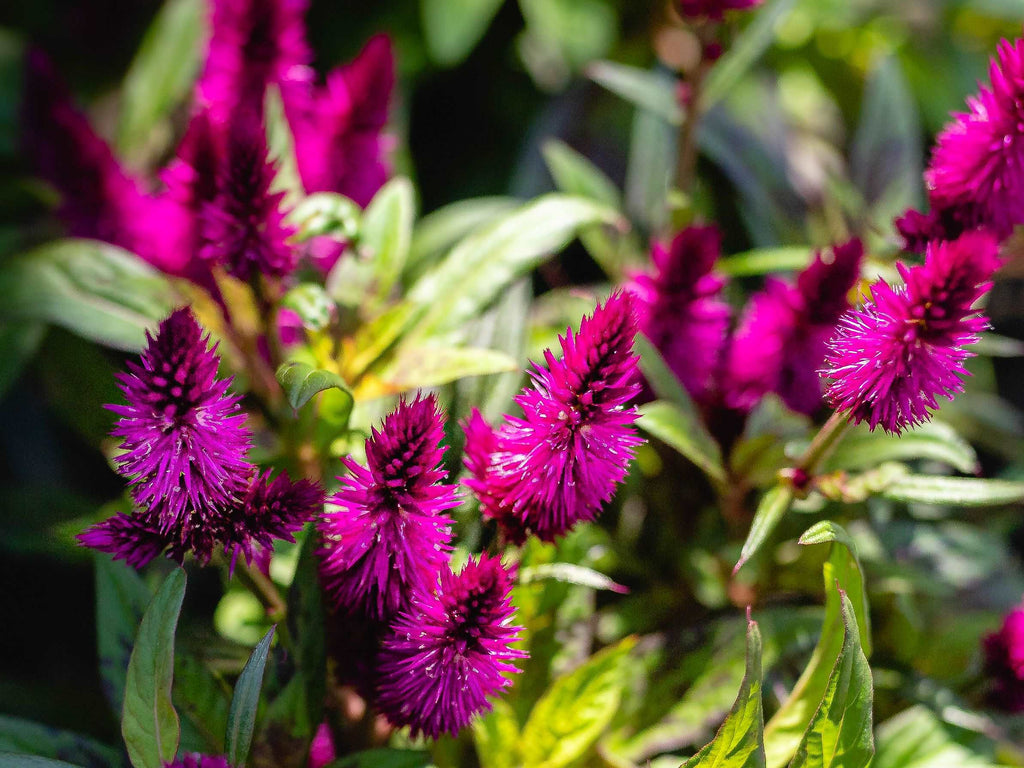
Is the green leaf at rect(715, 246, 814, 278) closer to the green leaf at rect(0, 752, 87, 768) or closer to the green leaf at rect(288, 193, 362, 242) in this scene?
the green leaf at rect(288, 193, 362, 242)

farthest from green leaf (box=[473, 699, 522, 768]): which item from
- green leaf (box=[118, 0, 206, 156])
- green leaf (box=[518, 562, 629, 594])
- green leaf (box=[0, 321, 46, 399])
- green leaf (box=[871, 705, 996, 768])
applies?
green leaf (box=[118, 0, 206, 156])

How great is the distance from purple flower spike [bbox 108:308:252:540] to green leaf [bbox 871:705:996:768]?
69cm

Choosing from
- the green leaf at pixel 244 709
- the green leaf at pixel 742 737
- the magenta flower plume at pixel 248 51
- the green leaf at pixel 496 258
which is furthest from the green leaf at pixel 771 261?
the green leaf at pixel 244 709

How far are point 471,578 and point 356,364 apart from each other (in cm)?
39

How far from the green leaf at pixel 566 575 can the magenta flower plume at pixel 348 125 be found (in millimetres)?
547

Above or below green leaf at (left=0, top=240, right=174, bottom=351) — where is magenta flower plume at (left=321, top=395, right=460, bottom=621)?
above

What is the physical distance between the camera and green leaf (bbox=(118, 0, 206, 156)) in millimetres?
1494

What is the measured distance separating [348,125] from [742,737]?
789 mm

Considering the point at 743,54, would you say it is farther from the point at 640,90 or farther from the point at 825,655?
the point at 825,655

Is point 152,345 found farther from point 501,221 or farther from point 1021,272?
point 1021,272

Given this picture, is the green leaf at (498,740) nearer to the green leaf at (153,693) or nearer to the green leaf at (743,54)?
the green leaf at (153,693)

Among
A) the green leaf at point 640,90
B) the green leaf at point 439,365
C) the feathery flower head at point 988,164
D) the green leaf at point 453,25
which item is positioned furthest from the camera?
the green leaf at point 453,25

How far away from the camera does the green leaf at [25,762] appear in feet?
2.15

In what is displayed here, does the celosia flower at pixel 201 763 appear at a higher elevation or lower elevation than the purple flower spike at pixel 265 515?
lower
